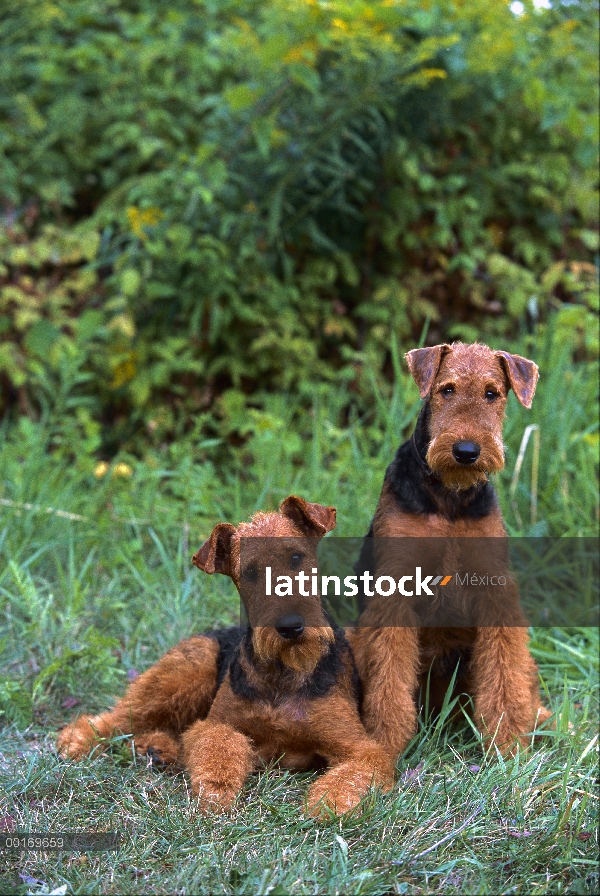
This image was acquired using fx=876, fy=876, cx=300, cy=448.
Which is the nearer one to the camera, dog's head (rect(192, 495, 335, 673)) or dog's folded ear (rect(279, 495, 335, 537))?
dog's head (rect(192, 495, 335, 673))

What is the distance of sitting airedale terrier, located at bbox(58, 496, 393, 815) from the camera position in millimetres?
2762

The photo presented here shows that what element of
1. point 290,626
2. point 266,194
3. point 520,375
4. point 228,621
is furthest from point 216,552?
point 266,194

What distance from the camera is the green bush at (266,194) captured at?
5.46 meters

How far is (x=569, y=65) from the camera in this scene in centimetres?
557

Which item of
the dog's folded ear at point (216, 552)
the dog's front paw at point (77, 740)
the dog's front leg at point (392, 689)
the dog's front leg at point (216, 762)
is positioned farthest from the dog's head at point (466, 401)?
the dog's front paw at point (77, 740)

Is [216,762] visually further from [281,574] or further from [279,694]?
[281,574]

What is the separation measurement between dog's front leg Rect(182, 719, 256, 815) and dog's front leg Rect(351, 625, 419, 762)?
1.45ft

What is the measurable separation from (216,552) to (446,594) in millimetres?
804

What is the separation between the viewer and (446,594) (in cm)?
301

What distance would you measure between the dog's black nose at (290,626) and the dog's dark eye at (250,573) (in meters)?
0.21

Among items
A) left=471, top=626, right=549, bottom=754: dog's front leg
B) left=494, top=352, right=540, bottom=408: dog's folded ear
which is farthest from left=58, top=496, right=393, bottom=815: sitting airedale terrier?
left=494, top=352, right=540, bottom=408: dog's folded ear

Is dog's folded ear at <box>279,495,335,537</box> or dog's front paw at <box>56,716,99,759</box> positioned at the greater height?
dog's folded ear at <box>279,495,335,537</box>

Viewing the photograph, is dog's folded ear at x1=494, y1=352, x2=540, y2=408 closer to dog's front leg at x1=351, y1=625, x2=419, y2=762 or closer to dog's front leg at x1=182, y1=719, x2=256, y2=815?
dog's front leg at x1=351, y1=625, x2=419, y2=762

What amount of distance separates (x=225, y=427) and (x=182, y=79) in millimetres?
2550
